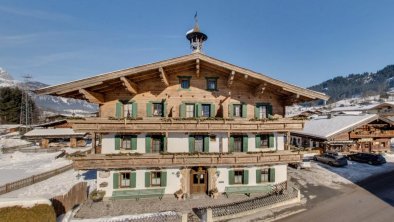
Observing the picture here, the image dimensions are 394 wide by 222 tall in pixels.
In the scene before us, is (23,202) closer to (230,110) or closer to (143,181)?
(143,181)

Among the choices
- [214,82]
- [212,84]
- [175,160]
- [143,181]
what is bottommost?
[143,181]

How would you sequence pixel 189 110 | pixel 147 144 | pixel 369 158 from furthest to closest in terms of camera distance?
pixel 369 158
pixel 189 110
pixel 147 144

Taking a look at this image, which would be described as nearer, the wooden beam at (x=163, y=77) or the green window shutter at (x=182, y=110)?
the wooden beam at (x=163, y=77)

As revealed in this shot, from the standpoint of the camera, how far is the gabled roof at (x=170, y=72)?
55.3 feet

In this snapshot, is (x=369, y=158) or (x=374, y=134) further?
(x=374, y=134)

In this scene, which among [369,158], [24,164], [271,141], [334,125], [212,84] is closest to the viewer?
[212,84]

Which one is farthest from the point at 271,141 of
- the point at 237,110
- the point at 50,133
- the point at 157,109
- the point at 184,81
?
the point at 50,133

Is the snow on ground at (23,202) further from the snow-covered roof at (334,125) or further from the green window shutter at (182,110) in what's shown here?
the snow-covered roof at (334,125)

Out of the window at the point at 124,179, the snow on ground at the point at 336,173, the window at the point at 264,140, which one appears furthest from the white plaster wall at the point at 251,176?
the window at the point at 124,179

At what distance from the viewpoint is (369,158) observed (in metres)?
30.1

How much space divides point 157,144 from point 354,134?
3075cm

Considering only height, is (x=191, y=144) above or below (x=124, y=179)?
above

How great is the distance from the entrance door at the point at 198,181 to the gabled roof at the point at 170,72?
8441mm

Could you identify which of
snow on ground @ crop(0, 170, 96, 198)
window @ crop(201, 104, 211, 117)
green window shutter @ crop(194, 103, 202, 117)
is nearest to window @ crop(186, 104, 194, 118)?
green window shutter @ crop(194, 103, 202, 117)
